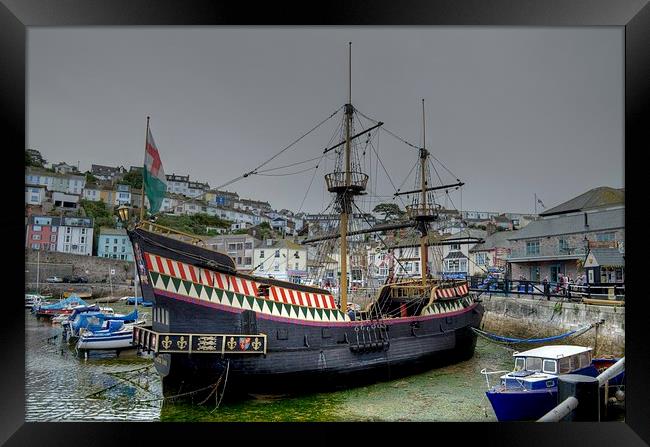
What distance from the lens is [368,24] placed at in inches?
194

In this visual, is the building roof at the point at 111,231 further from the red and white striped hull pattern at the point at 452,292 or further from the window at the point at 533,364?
the window at the point at 533,364

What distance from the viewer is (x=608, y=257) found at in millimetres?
9367

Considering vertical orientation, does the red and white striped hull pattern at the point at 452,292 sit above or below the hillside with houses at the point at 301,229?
below

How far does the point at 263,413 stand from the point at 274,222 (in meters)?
9.40

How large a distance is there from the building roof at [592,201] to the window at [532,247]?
1601mm

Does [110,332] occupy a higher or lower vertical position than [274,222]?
lower

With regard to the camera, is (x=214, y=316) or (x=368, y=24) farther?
(x=214, y=316)

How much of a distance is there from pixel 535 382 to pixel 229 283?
431 centimetres

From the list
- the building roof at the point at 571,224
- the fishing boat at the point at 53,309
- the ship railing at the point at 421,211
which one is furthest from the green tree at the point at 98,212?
the building roof at the point at 571,224

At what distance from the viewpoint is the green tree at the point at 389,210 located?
11.7m

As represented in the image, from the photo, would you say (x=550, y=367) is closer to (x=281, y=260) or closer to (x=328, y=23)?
(x=328, y=23)
